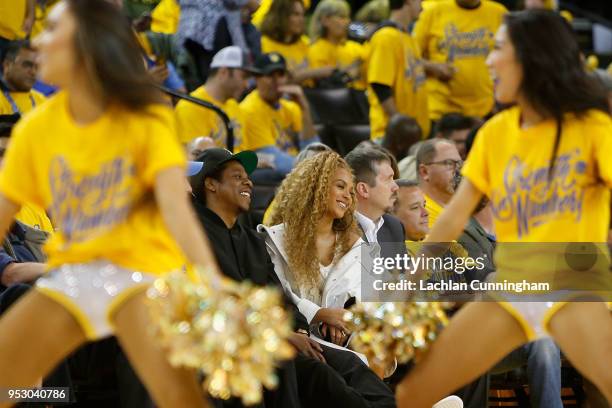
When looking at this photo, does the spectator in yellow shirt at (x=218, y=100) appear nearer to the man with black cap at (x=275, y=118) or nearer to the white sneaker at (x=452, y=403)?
the man with black cap at (x=275, y=118)

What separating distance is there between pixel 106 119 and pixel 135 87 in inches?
5.4

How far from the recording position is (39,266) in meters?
5.29

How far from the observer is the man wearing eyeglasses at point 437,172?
23.5 feet

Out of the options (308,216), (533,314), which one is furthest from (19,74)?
(533,314)

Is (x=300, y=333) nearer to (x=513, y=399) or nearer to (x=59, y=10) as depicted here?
(x=513, y=399)

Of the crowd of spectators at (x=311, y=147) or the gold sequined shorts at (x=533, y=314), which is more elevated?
the gold sequined shorts at (x=533, y=314)

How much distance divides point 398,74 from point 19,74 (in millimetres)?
3579

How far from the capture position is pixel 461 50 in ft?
33.8

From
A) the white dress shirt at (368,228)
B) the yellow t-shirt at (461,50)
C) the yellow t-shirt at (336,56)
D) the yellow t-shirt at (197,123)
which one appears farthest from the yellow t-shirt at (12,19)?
the yellow t-shirt at (461,50)

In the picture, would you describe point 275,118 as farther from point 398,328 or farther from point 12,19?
point 398,328

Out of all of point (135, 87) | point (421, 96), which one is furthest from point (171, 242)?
point (421, 96)

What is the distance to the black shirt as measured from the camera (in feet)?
18.7

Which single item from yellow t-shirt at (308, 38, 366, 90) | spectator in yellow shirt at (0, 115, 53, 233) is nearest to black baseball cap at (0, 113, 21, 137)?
spectator in yellow shirt at (0, 115, 53, 233)

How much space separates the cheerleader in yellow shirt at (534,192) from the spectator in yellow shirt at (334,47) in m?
6.36
